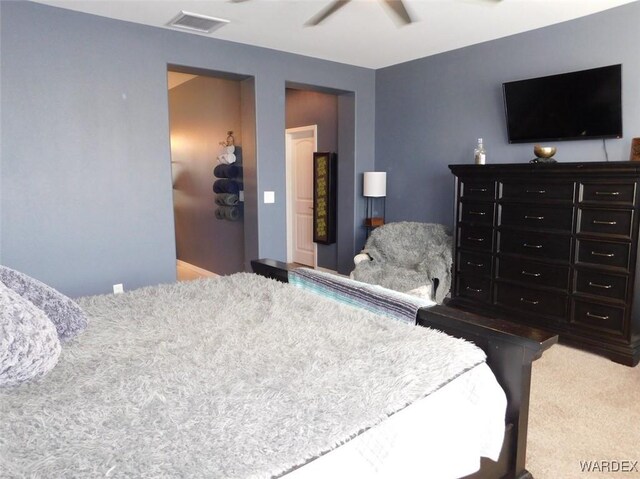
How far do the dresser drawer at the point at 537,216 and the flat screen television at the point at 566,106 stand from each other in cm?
75

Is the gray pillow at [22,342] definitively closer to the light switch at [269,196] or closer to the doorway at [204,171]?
the light switch at [269,196]

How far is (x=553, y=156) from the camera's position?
12.4 feet

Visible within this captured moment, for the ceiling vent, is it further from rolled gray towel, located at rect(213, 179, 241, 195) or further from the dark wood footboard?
the dark wood footboard

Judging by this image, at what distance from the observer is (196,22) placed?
12.1ft

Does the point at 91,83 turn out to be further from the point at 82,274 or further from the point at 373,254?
the point at 373,254

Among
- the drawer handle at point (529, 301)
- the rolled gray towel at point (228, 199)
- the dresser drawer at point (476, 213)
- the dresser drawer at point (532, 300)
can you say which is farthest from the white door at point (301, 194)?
the drawer handle at point (529, 301)

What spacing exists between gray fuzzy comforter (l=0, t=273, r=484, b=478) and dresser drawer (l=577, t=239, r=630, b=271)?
7.05 ft

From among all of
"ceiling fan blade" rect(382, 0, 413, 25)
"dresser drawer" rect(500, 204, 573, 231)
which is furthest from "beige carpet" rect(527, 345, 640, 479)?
"ceiling fan blade" rect(382, 0, 413, 25)

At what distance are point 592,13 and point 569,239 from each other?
181cm

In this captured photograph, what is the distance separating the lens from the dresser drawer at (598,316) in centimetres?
308

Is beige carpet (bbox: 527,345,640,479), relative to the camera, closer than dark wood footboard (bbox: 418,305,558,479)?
No

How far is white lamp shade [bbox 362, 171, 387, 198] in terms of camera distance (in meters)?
5.08

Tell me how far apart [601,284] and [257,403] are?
2895mm

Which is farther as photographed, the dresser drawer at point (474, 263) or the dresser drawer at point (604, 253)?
the dresser drawer at point (474, 263)
